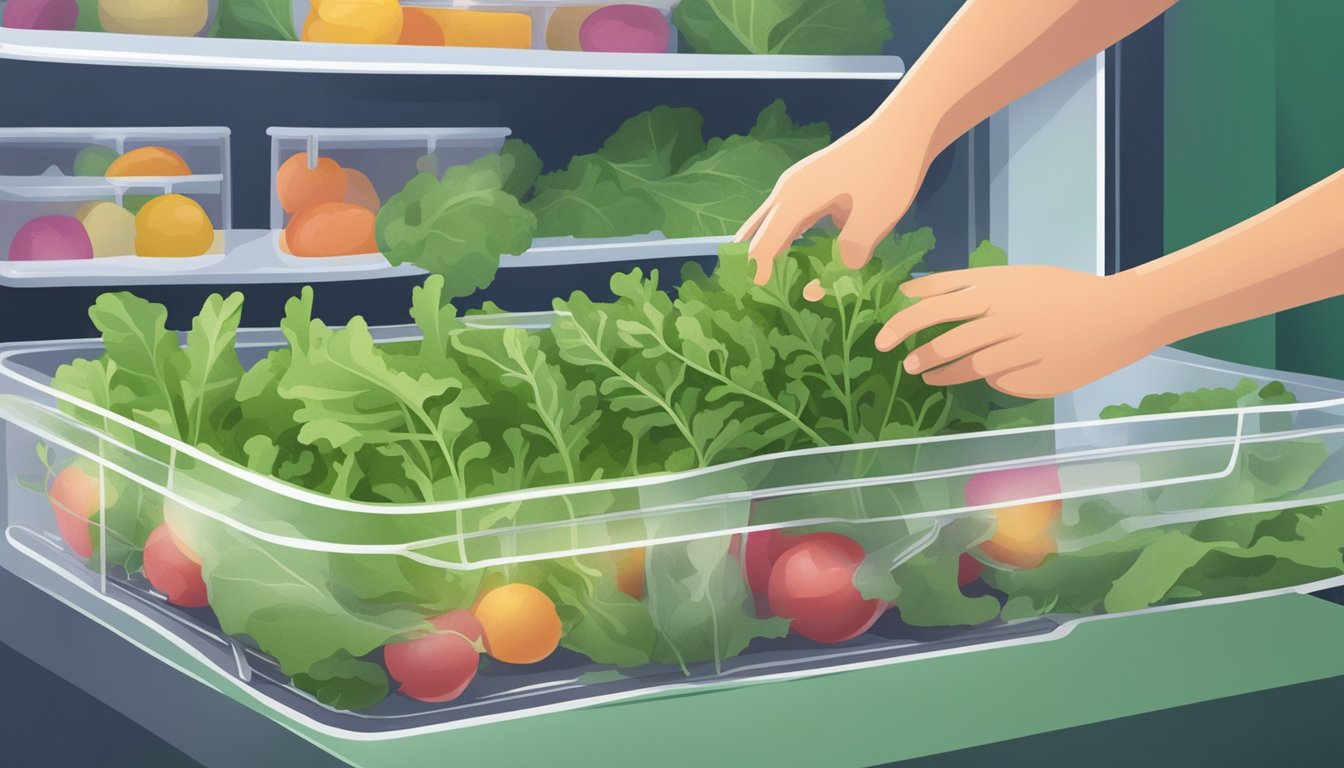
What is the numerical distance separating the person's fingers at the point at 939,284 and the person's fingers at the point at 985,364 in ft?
0.14

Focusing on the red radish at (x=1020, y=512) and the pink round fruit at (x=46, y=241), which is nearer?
the red radish at (x=1020, y=512)

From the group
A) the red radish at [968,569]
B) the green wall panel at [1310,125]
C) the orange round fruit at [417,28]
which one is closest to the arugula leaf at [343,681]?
the red radish at [968,569]

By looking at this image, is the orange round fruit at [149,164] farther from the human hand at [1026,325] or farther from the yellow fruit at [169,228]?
the human hand at [1026,325]

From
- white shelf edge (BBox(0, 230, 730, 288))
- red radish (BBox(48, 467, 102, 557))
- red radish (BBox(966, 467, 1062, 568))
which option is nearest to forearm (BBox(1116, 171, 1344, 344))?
red radish (BBox(966, 467, 1062, 568))

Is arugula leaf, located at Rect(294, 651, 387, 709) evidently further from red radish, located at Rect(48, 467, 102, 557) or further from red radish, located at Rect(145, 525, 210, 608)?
red radish, located at Rect(48, 467, 102, 557)

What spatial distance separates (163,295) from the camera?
157 cm

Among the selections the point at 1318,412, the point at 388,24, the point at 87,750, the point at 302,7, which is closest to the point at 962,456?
the point at 1318,412

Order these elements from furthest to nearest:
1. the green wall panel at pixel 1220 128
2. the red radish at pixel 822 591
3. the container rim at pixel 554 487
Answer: the green wall panel at pixel 1220 128 → the red radish at pixel 822 591 → the container rim at pixel 554 487

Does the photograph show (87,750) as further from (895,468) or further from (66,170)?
(66,170)

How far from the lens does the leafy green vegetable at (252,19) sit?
4.93 feet

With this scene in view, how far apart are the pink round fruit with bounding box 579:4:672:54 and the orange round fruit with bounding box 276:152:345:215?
33cm

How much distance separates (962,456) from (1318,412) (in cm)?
28

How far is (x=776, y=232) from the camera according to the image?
1.04 metres

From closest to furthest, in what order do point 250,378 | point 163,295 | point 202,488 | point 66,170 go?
point 202,488
point 250,378
point 66,170
point 163,295
